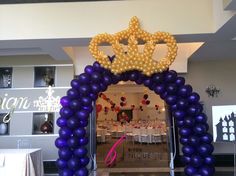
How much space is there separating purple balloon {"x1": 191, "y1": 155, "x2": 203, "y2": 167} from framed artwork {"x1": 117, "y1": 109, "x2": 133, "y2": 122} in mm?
11510

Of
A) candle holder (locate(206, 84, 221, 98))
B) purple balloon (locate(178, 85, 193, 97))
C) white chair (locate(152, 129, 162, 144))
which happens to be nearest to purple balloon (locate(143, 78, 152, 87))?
purple balloon (locate(178, 85, 193, 97))

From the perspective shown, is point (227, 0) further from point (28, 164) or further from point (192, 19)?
point (28, 164)

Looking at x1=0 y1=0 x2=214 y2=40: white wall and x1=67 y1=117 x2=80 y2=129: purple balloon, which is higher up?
x1=0 y1=0 x2=214 y2=40: white wall

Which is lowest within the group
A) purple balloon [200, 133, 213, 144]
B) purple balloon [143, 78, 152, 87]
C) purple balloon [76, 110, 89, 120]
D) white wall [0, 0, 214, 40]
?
purple balloon [200, 133, 213, 144]

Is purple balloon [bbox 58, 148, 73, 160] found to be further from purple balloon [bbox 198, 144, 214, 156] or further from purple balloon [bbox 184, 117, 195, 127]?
purple balloon [bbox 198, 144, 214, 156]

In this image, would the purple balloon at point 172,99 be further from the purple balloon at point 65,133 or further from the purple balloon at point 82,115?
the purple balloon at point 65,133

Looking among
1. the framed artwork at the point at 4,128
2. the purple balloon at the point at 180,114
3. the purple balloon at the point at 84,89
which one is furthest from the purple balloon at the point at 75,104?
the framed artwork at the point at 4,128

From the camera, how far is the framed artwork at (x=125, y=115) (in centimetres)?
1659

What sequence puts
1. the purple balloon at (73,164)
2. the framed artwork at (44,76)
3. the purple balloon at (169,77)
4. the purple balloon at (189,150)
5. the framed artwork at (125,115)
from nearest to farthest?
the purple balloon at (73,164)
the purple balloon at (189,150)
the purple balloon at (169,77)
the framed artwork at (44,76)
the framed artwork at (125,115)

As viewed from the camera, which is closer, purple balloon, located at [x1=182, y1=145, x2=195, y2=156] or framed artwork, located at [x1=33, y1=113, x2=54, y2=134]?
purple balloon, located at [x1=182, y1=145, x2=195, y2=156]

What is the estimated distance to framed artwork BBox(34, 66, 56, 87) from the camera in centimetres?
747

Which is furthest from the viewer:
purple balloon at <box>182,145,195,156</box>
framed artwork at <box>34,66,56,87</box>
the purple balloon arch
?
framed artwork at <box>34,66,56,87</box>

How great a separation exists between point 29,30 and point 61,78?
2532 millimetres

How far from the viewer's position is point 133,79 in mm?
5145
